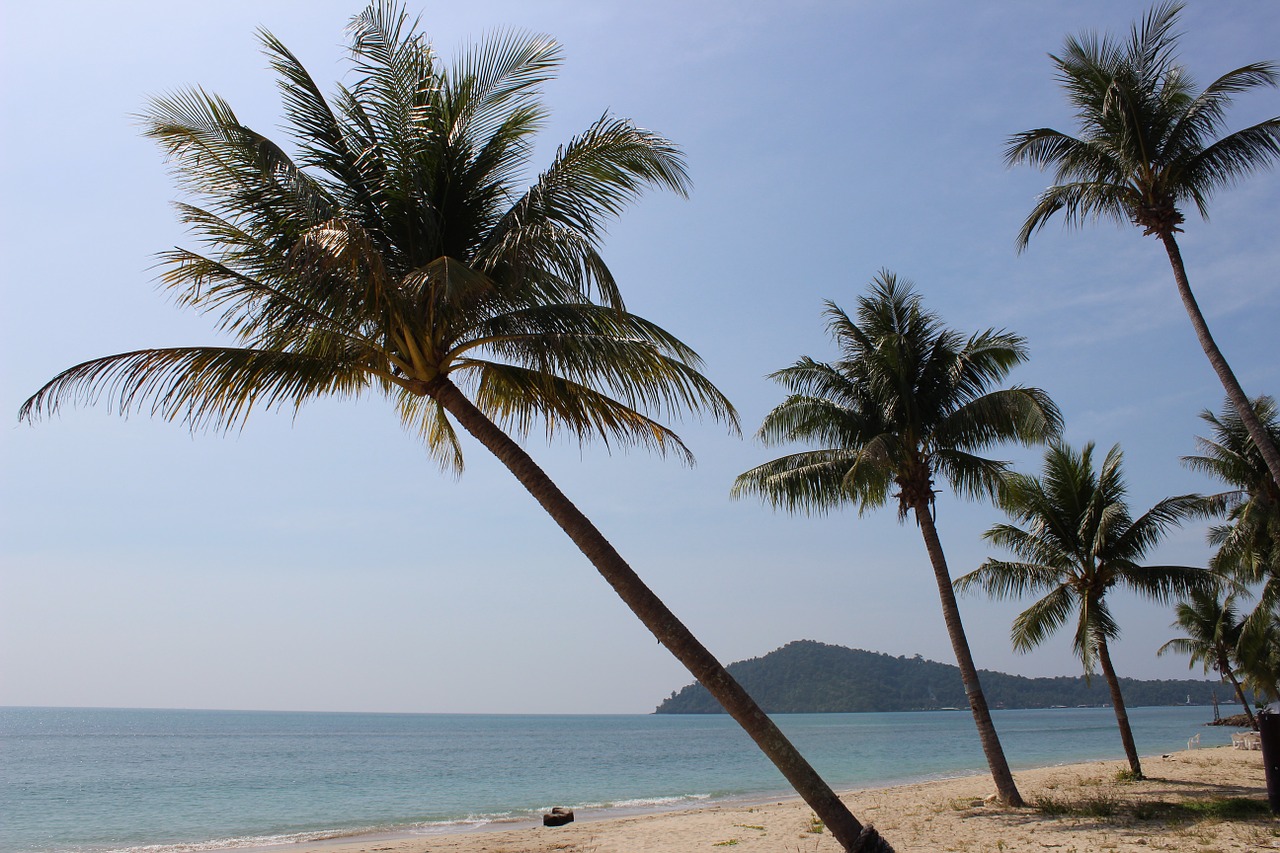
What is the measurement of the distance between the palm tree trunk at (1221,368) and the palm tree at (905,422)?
236 cm

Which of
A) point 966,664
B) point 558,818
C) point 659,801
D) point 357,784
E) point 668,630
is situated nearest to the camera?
point 668,630

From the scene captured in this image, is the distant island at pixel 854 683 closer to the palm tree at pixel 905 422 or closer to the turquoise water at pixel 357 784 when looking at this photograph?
the turquoise water at pixel 357 784

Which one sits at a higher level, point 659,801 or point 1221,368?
point 1221,368

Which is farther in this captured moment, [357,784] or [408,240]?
[357,784]

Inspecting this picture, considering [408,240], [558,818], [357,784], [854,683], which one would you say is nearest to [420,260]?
[408,240]

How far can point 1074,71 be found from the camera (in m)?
11.8

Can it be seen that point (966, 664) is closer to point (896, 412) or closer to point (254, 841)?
point (896, 412)

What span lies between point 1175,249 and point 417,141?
31.4 feet

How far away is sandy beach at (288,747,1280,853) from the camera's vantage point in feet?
31.7

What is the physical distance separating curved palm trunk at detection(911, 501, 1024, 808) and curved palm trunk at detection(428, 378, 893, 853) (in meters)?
7.34

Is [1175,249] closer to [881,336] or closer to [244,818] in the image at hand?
[881,336]

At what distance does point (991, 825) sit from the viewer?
37.0 ft

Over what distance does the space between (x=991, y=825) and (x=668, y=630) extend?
7.62m

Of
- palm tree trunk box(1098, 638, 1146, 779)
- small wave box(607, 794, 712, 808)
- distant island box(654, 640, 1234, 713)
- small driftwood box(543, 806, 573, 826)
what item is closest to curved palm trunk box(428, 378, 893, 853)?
palm tree trunk box(1098, 638, 1146, 779)
